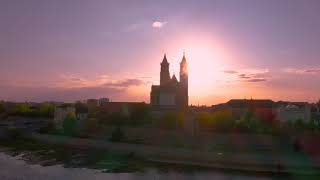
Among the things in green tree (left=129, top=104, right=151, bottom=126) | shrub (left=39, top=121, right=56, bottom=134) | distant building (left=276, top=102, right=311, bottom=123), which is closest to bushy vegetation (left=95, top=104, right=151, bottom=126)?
green tree (left=129, top=104, right=151, bottom=126)

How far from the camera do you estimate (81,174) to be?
32.5m

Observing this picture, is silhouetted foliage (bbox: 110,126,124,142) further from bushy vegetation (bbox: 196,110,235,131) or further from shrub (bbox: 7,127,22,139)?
shrub (bbox: 7,127,22,139)

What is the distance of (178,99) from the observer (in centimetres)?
6406

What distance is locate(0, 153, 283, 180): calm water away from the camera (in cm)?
3076

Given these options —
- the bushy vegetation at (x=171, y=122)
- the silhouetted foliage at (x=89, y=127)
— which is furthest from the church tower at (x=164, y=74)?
the bushy vegetation at (x=171, y=122)

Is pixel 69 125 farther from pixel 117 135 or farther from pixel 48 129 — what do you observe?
pixel 117 135

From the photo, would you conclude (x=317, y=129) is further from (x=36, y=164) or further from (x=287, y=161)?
(x=36, y=164)

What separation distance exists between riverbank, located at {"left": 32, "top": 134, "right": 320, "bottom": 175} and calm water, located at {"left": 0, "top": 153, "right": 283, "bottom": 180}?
2.75 m

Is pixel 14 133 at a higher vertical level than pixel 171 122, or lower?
lower

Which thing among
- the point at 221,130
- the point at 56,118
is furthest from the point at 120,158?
the point at 56,118

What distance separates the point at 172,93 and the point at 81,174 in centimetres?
3253

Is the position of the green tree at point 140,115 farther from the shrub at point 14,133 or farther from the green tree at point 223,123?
the shrub at point 14,133

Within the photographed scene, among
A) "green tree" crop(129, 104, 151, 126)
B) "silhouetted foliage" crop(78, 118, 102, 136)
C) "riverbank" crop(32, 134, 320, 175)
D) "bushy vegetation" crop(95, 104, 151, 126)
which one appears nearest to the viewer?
"riverbank" crop(32, 134, 320, 175)

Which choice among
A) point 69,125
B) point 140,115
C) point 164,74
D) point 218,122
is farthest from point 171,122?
point 164,74
